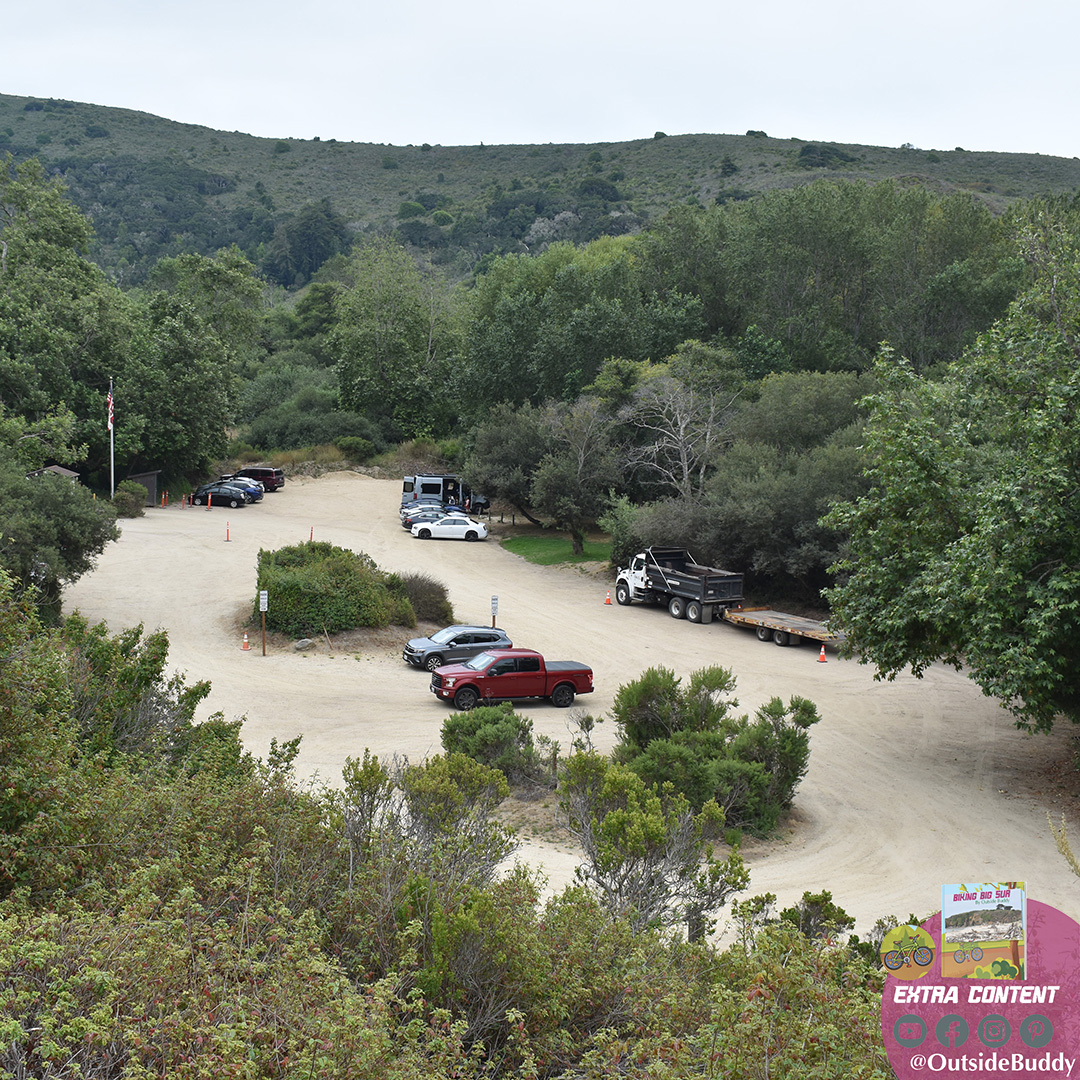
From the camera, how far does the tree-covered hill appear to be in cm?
12950

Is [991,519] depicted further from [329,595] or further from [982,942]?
[329,595]

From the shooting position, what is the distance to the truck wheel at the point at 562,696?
74.4 feet

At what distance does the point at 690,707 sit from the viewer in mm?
17953

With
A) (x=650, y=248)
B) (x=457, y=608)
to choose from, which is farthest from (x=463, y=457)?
(x=457, y=608)

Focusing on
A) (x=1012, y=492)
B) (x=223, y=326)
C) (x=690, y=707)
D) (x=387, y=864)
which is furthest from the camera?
(x=223, y=326)

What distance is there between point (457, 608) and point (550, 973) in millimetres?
24731

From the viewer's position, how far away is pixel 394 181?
579 ft

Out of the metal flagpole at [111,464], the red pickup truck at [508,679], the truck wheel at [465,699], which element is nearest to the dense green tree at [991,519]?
the red pickup truck at [508,679]

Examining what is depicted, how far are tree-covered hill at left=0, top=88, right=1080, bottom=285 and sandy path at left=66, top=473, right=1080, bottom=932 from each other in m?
91.4

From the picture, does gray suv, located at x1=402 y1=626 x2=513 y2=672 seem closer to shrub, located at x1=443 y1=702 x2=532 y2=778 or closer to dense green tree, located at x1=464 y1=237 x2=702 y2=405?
shrub, located at x1=443 y1=702 x2=532 y2=778

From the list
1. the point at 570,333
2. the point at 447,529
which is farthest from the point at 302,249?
the point at 447,529

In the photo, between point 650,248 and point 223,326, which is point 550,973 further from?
point 223,326

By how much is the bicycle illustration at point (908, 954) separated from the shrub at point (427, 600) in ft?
83.1

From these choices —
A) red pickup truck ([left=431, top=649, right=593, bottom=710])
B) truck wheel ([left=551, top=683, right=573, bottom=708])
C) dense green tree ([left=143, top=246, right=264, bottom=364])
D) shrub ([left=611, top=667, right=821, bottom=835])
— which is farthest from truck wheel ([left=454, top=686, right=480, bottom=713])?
dense green tree ([left=143, top=246, right=264, bottom=364])
